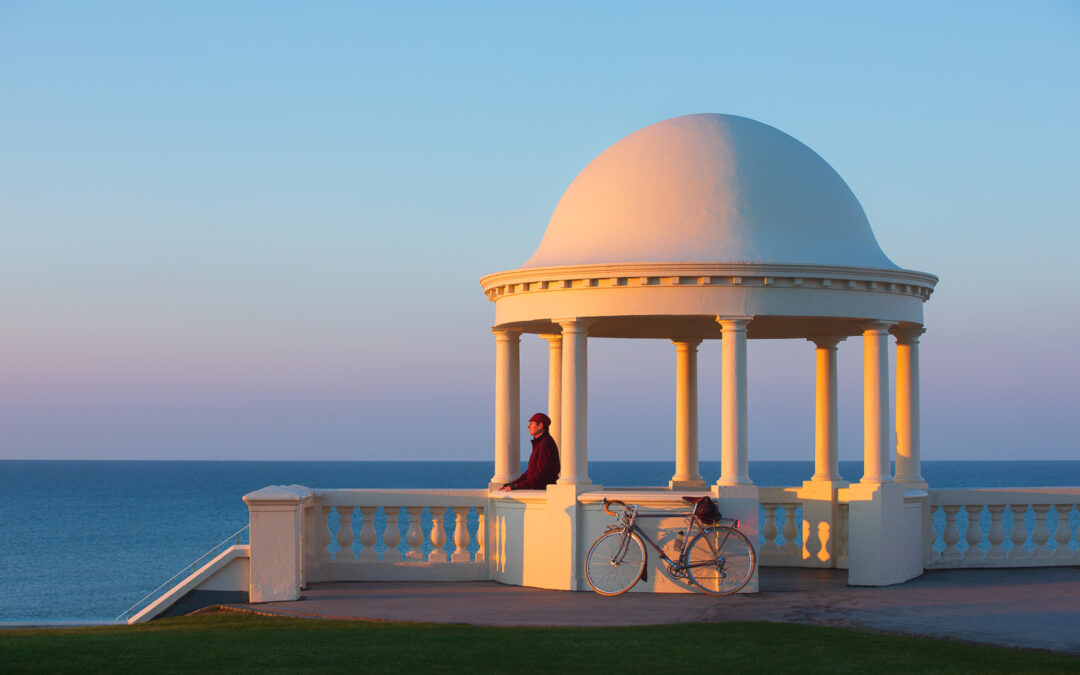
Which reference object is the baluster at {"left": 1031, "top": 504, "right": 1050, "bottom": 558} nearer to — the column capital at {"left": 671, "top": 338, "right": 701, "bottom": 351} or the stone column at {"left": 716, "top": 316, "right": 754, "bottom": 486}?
the stone column at {"left": 716, "top": 316, "right": 754, "bottom": 486}

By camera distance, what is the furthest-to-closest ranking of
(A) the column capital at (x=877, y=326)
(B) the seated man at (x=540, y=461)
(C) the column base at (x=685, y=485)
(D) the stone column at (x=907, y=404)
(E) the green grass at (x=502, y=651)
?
(C) the column base at (x=685, y=485) < (D) the stone column at (x=907, y=404) < (B) the seated man at (x=540, y=461) < (A) the column capital at (x=877, y=326) < (E) the green grass at (x=502, y=651)

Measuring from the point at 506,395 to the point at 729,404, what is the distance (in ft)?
12.9

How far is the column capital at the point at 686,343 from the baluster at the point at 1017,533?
18.8ft

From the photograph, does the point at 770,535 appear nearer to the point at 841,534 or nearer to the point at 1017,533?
the point at 841,534

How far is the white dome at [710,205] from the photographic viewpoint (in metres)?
17.8

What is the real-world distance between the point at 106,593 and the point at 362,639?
56730 mm

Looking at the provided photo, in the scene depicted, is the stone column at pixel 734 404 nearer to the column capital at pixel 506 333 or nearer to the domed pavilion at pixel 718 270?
the domed pavilion at pixel 718 270

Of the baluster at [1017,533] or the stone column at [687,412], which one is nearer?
the baluster at [1017,533]

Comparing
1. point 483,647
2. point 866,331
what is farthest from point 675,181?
point 483,647

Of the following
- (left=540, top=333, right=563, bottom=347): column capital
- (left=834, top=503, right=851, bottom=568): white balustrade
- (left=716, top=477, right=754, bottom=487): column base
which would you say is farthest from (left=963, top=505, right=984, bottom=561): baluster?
(left=540, top=333, right=563, bottom=347): column capital

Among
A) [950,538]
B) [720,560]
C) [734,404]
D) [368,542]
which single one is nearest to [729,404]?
[734,404]

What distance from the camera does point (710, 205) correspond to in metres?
18.0

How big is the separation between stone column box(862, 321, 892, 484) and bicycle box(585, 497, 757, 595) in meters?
2.45

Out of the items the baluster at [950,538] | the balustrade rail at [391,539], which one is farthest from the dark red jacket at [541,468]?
the baluster at [950,538]
